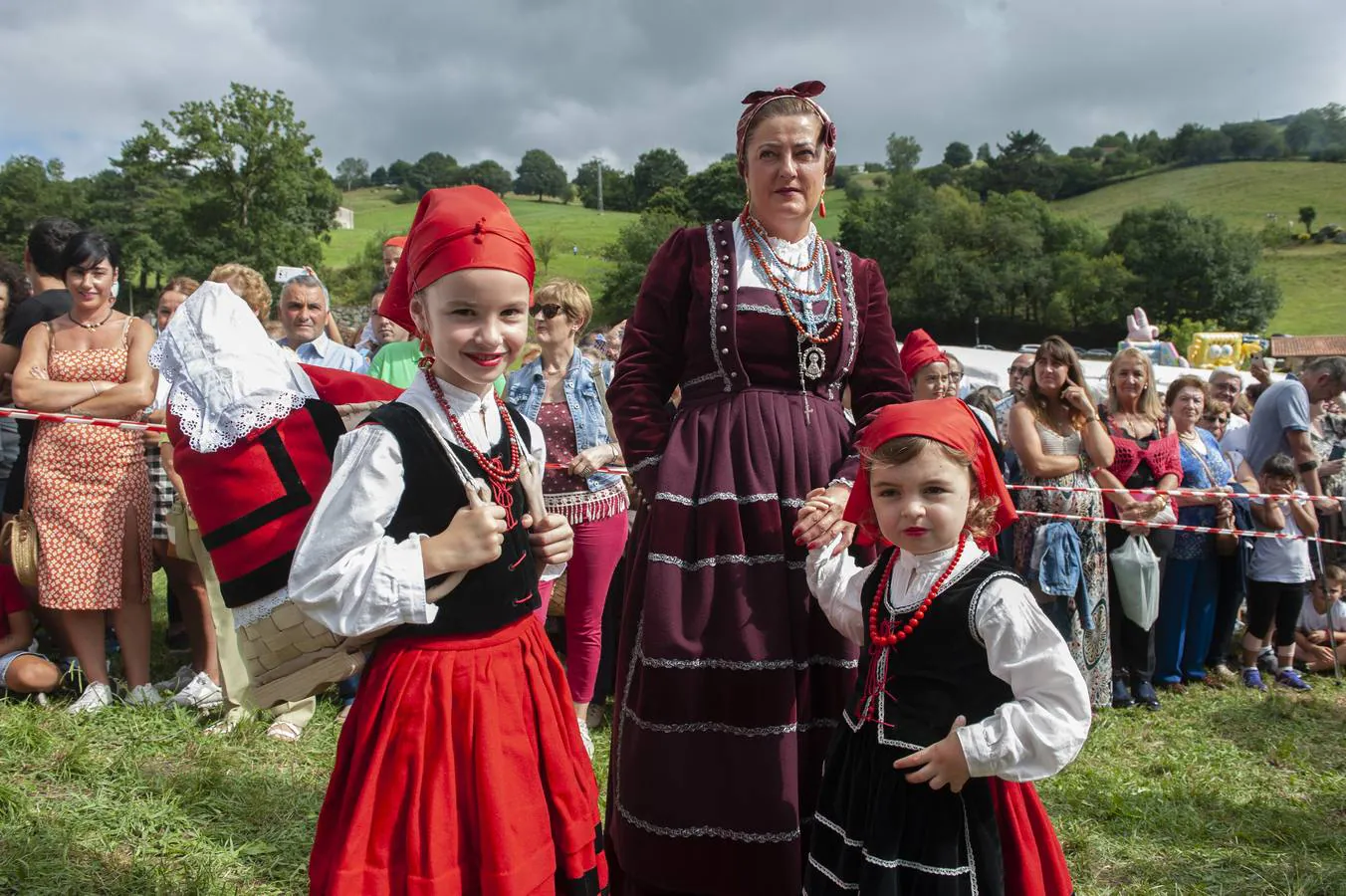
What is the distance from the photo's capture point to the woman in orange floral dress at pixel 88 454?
4.18 m

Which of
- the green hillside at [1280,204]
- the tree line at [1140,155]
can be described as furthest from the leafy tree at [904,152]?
the green hillside at [1280,204]

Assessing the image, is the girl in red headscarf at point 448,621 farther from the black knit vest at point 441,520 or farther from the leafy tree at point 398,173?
the leafy tree at point 398,173

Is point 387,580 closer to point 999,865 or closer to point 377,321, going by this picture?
point 999,865

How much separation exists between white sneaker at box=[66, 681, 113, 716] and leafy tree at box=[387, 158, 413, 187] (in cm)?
10714

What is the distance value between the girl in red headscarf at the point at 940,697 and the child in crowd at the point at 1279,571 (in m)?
4.63

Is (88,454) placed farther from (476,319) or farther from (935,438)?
(935,438)

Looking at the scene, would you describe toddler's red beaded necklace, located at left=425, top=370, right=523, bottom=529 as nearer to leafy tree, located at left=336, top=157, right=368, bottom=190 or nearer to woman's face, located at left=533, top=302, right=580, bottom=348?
woman's face, located at left=533, top=302, right=580, bottom=348

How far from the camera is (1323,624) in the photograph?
6203 mm

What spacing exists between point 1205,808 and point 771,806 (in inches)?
101

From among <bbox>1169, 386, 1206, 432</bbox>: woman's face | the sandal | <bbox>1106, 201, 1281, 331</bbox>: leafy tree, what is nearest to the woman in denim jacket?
the sandal

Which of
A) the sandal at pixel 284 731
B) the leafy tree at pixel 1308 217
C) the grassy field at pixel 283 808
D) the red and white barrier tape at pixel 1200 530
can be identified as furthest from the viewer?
the leafy tree at pixel 1308 217

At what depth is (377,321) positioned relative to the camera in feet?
20.0

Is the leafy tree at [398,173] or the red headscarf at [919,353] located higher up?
the leafy tree at [398,173]

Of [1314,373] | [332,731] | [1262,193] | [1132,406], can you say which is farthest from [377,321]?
[1262,193]
